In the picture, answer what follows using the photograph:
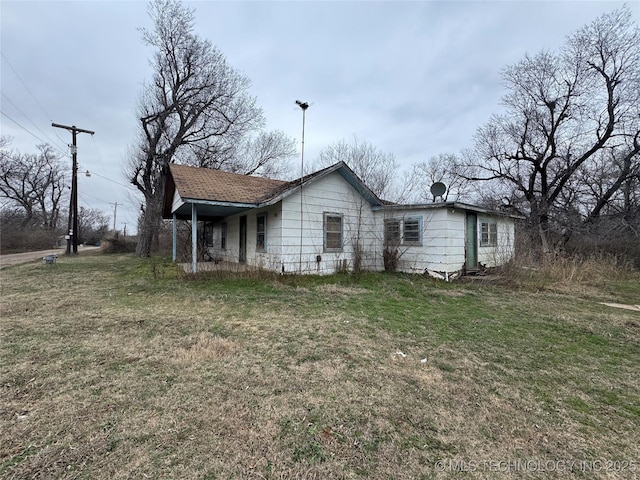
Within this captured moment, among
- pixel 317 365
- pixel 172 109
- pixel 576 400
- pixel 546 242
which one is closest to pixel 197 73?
pixel 172 109

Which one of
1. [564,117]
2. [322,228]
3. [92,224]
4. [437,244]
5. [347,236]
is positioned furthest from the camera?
[92,224]

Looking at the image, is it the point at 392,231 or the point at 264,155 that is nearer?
the point at 392,231

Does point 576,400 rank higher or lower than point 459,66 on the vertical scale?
lower

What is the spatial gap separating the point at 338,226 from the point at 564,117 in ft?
49.9

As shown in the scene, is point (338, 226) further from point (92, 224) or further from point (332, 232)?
point (92, 224)

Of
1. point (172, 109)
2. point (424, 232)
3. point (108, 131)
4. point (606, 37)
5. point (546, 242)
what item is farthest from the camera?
point (108, 131)

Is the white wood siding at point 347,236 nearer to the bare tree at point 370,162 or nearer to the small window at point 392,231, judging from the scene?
the small window at point 392,231

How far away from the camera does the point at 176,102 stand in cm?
1656

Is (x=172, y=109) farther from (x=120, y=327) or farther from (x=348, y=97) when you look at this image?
(x=120, y=327)

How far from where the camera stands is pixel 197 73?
17.0 m

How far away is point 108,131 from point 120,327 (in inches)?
888

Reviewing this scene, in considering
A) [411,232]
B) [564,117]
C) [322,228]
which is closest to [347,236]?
[322,228]

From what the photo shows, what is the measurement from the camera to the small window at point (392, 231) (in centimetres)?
1030

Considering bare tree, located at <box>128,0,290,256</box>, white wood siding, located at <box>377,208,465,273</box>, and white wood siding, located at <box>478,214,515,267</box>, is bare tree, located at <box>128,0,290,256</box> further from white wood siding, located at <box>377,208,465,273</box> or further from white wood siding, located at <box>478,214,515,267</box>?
white wood siding, located at <box>478,214,515,267</box>
